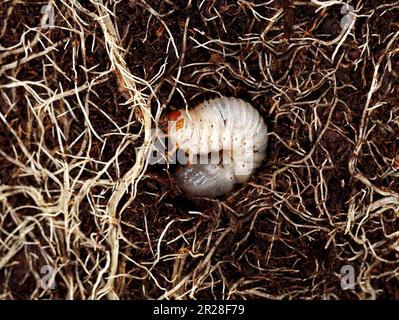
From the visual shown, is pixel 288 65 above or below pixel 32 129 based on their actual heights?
above

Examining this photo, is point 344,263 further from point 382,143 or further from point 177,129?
point 177,129

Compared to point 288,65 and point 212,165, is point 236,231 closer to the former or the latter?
point 212,165

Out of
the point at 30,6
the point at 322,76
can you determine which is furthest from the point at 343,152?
the point at 30,6

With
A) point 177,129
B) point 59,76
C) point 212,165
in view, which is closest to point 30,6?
point 59,76

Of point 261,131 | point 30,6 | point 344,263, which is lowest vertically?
point 344,263

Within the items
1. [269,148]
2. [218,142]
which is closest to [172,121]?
[218,142]

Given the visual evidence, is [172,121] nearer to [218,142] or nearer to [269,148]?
[218,142]
